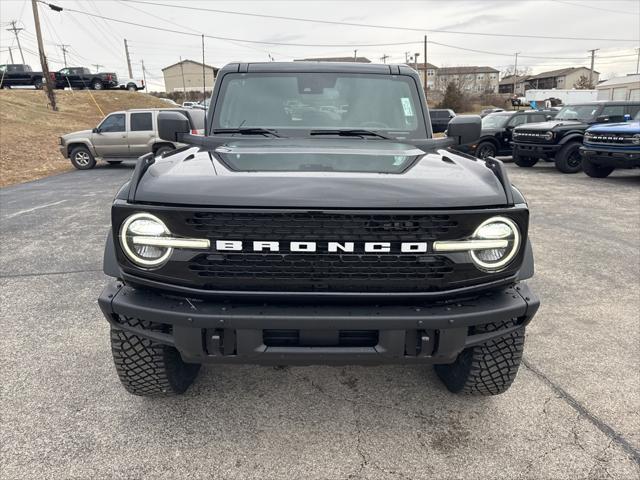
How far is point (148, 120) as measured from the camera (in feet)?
44.2

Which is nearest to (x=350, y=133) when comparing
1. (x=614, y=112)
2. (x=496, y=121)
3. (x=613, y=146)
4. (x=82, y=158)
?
(x=613, y=146)

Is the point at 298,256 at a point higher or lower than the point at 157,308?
higher

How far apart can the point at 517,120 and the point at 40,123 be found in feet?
70.9

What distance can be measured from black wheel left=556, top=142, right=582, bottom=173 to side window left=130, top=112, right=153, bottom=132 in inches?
428

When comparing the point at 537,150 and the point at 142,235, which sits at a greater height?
the point at 142,235

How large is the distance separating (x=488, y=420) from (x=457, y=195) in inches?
50.7

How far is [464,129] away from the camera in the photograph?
3.47 m

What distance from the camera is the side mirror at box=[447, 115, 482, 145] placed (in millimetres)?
3449

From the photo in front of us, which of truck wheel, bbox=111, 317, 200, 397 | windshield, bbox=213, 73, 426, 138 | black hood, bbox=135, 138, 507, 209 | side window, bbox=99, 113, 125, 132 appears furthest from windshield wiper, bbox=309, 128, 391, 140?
side window, bbox=99, 113, 125, 132

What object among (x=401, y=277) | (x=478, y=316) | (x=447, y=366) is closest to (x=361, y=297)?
(x=401, y=277)

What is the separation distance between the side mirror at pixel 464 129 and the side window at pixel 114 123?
12.1m

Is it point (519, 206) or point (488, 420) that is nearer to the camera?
point (519, 206)

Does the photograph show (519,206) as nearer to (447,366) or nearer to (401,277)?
(401,277)

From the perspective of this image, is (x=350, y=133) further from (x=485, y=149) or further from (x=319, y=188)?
(x=485, y=149)
